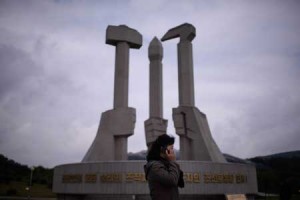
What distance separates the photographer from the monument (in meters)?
12.0

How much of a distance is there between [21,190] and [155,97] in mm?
23168

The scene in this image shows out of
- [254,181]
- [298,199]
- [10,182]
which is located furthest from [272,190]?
[10,182]

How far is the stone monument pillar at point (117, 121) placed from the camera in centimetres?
1547

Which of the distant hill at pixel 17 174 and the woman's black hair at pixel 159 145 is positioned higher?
the distant hill at pixel 17 174

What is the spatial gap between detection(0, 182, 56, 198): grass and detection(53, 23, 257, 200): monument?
17.6 m

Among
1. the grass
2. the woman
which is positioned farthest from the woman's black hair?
the grass

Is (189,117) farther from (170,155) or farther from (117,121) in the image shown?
(170,155)

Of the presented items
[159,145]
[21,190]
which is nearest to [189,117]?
[159,145]

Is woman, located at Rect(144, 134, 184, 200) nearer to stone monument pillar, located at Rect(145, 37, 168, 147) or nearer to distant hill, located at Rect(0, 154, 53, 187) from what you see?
stone monument pillar, located at Rect(145, 37, 168, 147)

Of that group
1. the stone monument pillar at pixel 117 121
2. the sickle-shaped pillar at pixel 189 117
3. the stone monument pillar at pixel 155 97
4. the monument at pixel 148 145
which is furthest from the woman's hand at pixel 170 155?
the stone monument pillar at pixel 155 97

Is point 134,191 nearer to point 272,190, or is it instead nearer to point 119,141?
point 119,141

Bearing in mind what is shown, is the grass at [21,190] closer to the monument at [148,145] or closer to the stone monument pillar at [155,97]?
the monument at [148,145]

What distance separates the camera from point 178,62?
57.1ft

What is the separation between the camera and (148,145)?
648 inches
